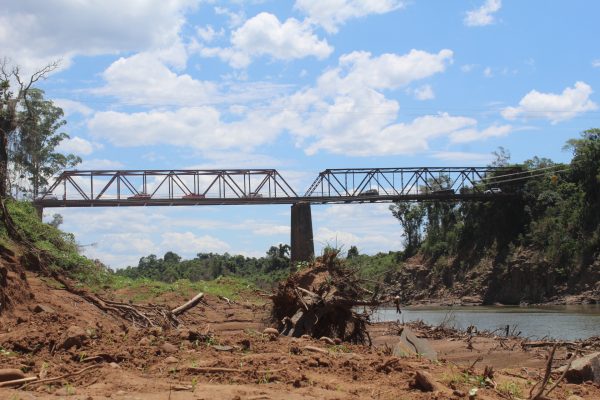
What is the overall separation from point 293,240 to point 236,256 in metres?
49.5

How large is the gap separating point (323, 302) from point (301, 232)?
46.0 meters

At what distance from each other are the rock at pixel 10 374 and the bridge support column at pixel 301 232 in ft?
170

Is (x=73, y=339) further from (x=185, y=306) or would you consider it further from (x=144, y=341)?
(x=185, y=306)

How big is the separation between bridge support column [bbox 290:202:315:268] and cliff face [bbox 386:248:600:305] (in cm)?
1968

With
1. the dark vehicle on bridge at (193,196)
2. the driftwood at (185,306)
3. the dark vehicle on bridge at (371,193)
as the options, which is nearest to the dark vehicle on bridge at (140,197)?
the dark vehicle on bridge at (193,196)

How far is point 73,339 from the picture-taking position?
32.9 feet

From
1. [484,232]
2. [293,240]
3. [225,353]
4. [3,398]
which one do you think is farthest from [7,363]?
[484,232]

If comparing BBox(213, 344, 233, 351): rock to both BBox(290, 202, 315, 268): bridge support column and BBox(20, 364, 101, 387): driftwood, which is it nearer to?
BBox(20, 364, 101, 387): driftwood

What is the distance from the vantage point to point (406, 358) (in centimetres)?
1102

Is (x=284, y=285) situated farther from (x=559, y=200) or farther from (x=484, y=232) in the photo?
(x=484, y=232)

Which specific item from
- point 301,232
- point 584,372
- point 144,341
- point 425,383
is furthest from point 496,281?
point 425,383

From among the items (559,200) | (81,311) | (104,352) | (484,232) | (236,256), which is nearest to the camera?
(104,352)

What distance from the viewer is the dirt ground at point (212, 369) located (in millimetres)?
8172

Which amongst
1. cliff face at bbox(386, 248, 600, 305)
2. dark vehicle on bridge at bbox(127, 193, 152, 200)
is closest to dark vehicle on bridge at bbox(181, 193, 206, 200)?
dark vehicle on bridge at bbox(127, 193, 152, 200)
